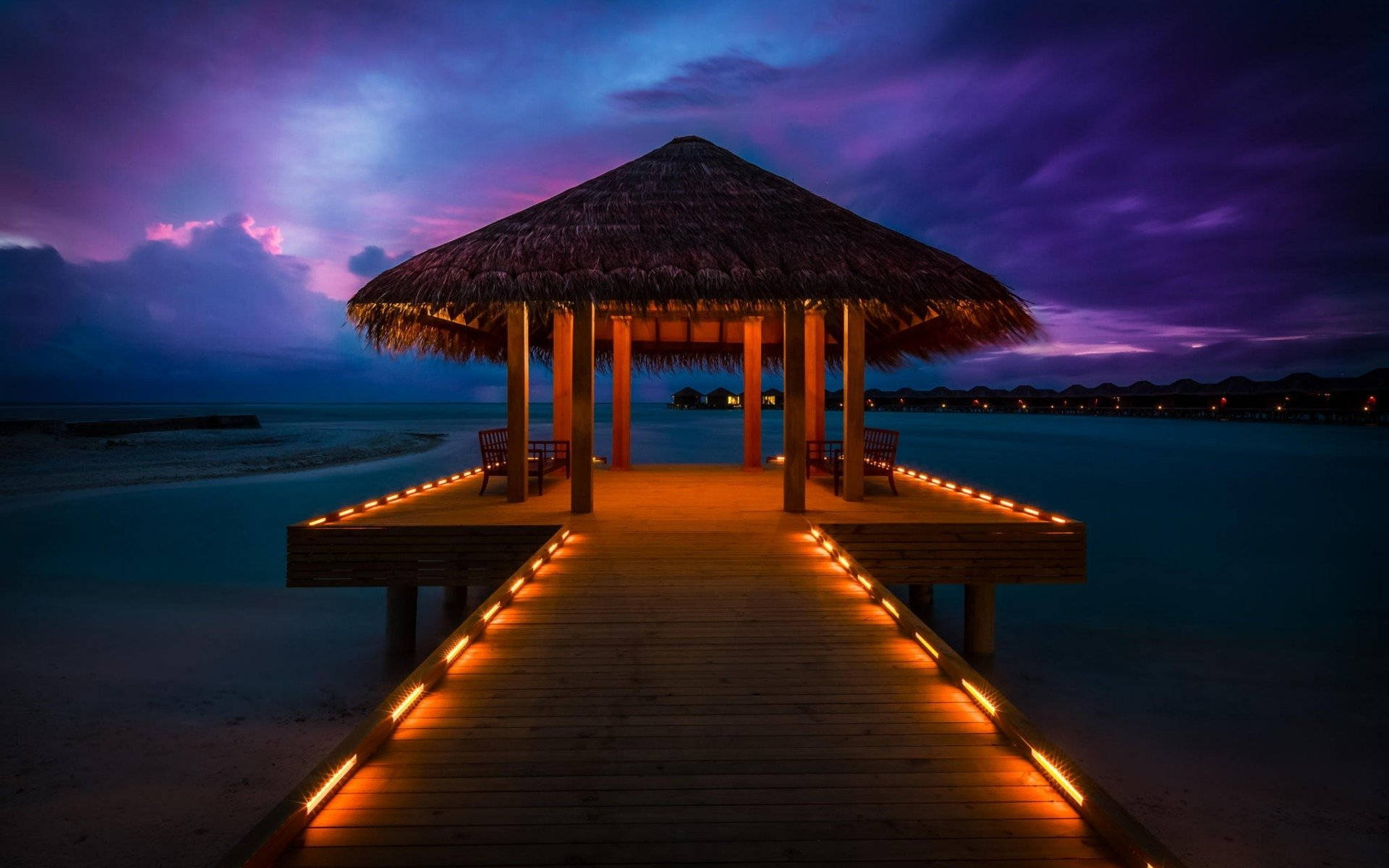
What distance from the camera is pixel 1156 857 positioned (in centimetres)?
198

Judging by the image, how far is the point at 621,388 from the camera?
9.63 metres

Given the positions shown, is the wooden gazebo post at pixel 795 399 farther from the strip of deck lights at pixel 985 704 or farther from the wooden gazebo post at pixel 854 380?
the strip of deck lights at pixel 985 704

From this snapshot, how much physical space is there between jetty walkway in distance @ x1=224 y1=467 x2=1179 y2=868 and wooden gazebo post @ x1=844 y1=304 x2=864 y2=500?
5.85 feet

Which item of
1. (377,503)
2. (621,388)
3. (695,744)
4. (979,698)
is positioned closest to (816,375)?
(621,388)

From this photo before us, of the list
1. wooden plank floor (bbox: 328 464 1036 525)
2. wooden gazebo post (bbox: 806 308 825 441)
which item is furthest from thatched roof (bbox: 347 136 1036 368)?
wooden plank floor (bbox: 328 464 1036 525)

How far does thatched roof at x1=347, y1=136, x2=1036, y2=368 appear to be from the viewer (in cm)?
586

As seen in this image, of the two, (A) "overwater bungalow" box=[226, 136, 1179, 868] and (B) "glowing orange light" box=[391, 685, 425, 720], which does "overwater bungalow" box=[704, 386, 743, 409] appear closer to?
(A) "overwater bungalow" box=[226, 136, 1179, 868]

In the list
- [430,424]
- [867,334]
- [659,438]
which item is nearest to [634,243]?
[867,334]

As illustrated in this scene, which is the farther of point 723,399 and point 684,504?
point 723,399

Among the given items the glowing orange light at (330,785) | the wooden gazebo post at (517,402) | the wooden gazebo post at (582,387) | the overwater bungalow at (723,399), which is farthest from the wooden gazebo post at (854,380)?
the overwater bungalow at (723,399)

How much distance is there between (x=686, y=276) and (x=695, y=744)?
4.17 metres

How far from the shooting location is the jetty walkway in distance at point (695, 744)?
216 centimetres

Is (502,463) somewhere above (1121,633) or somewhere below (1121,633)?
above

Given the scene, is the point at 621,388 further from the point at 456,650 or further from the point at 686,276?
the point at 456,650
